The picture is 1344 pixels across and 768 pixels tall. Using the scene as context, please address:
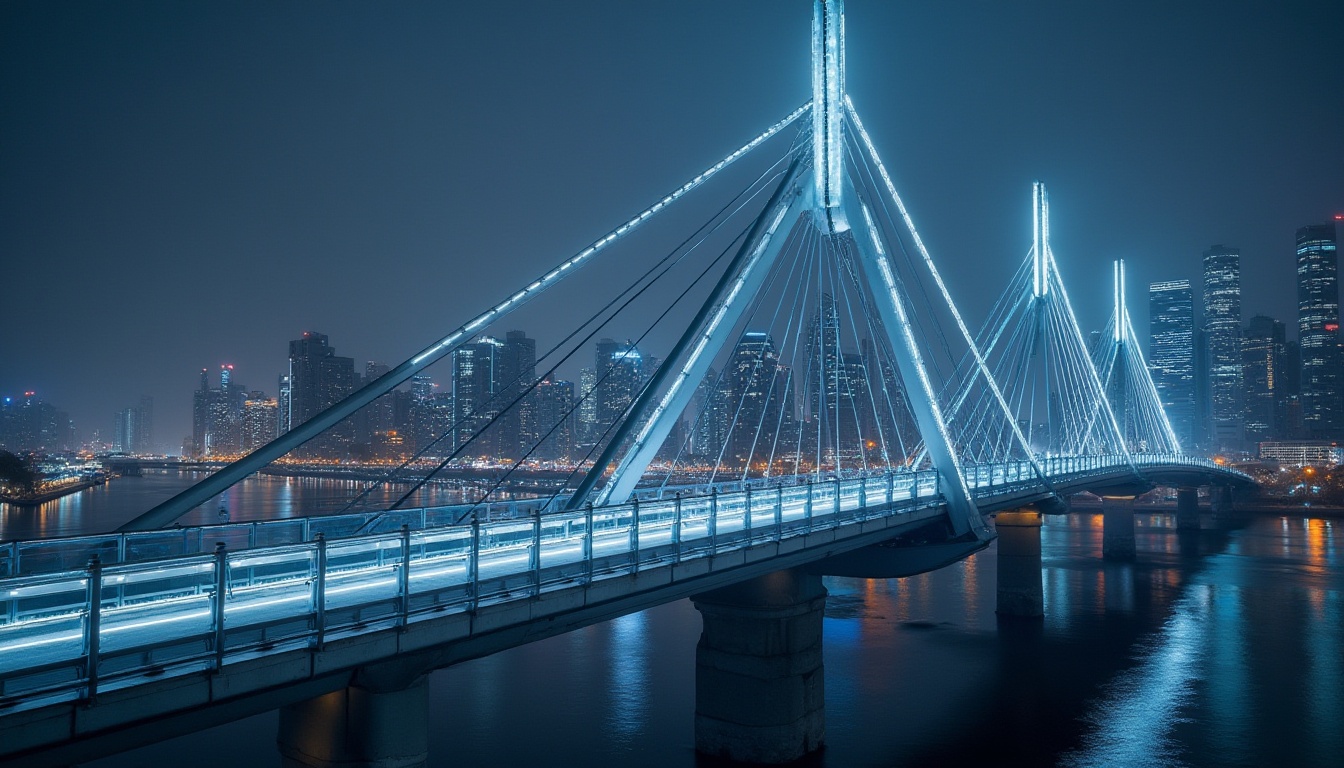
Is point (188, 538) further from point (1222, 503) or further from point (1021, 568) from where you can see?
point (1222, 503)

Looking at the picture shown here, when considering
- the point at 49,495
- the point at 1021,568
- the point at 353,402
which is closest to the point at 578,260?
the point at 353,402

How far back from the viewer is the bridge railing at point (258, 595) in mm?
7266

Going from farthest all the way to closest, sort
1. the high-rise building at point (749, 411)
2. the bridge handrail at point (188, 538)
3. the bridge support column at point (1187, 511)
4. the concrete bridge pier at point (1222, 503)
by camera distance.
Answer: the concrete bridge pier at point (1222, 503)
the bridge support column at point (1187, 511)
the high-rise building at point (749, 411)
the bridge handrail at point (188, 538)

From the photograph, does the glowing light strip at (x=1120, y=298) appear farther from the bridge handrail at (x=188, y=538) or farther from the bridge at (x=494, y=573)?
the bridge handrail at (x=188, y=538)

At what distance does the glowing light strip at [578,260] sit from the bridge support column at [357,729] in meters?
Answer: 5.76

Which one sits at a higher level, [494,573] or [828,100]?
[828,100]

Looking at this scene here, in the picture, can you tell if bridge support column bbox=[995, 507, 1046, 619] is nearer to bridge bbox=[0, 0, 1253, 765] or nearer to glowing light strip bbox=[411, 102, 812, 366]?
bridge bbox=[0, 0, 1253, 765]

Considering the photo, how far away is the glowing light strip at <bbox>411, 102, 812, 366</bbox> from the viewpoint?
1623cm

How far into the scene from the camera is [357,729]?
10352 millimetres

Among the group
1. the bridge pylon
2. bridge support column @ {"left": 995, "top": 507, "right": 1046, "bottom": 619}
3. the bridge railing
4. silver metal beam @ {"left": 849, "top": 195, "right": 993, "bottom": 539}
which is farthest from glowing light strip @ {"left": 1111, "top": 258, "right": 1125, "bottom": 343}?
the bridge railing

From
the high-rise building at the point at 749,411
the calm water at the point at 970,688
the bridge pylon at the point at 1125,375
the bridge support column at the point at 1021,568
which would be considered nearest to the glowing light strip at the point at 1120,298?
the bridge pylon at the point at 1125,375

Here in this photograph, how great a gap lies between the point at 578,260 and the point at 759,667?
8781 millimetres

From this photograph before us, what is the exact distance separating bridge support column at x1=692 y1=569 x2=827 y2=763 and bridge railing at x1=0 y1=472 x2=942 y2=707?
4633mm

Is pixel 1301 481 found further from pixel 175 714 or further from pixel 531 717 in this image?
pixel 175 714
